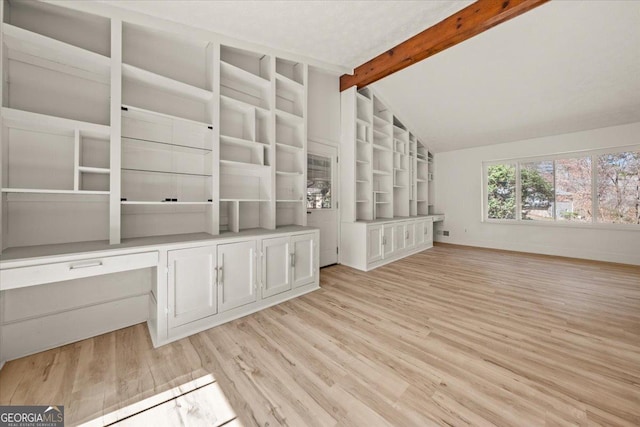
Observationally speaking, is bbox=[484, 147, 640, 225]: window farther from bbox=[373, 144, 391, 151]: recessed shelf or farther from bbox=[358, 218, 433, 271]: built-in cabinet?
bbox=[373, 144, 391, 151]: recessed shelf

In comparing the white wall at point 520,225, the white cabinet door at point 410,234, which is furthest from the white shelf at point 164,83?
the white wall at point 520,225

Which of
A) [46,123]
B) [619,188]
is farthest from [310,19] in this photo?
Result: [619,188]

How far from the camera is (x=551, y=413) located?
50.3 inches

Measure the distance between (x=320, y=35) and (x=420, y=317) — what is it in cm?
330

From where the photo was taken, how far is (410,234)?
509 centimetres

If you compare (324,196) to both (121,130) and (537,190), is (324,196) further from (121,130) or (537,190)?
(537,190)

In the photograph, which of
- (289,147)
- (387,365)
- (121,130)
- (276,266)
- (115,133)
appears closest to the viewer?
(387,365)

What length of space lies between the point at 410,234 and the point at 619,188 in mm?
3774

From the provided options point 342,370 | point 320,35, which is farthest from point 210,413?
point 320,35

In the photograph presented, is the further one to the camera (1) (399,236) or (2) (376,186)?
(2) (376,186)

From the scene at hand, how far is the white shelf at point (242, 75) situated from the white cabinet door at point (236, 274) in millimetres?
1960

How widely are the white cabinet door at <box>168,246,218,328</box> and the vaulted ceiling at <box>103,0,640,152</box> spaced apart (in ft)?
7.25

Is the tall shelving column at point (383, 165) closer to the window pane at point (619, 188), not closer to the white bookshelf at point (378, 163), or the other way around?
the white bookshelf at point (378, 163)

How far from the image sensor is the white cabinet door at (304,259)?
2846 mm
